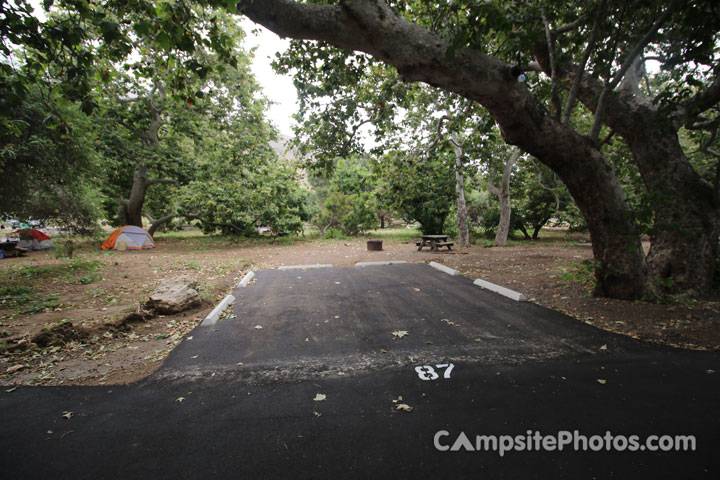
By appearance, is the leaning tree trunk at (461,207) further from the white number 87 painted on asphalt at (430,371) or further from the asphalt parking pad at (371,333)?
the white number 87 painted on asphalt at (430,371)

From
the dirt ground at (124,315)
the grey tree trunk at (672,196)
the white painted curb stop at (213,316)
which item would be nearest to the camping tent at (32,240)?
the dirt ground at (124,315)

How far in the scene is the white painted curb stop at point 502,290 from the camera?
5.68m

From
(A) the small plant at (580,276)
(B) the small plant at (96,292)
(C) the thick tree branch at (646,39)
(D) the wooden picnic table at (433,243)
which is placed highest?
(C) the thick tree branch at (646,39)

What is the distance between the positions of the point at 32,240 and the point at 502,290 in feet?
63.9

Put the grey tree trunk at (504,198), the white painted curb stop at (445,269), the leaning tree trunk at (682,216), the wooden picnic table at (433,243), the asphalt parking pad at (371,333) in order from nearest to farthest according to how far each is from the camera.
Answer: the asphalt parking pad at (371,333) → the leaning tree trunk at (682,216) → the white painted curb stop at (445,269) → the wooden picnic table at (433,243) → the grey tree trunk at (504,198)

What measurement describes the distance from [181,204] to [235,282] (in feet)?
37.8

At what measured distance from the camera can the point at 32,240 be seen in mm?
13930

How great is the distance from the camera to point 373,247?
14.2 meters

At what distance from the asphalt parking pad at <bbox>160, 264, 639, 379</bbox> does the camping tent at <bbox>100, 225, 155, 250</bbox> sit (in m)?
11.4

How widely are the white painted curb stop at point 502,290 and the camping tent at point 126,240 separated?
50.4 feet

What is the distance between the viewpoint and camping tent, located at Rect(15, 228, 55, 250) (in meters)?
13.6

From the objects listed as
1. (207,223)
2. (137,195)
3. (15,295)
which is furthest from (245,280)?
(137,195)

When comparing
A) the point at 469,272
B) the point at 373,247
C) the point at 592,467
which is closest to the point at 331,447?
the point at 592,467

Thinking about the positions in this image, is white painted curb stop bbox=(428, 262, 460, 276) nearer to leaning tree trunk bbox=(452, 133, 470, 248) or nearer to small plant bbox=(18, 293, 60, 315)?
leaning tree trunk bbox=(452, 133, 470, 248)
